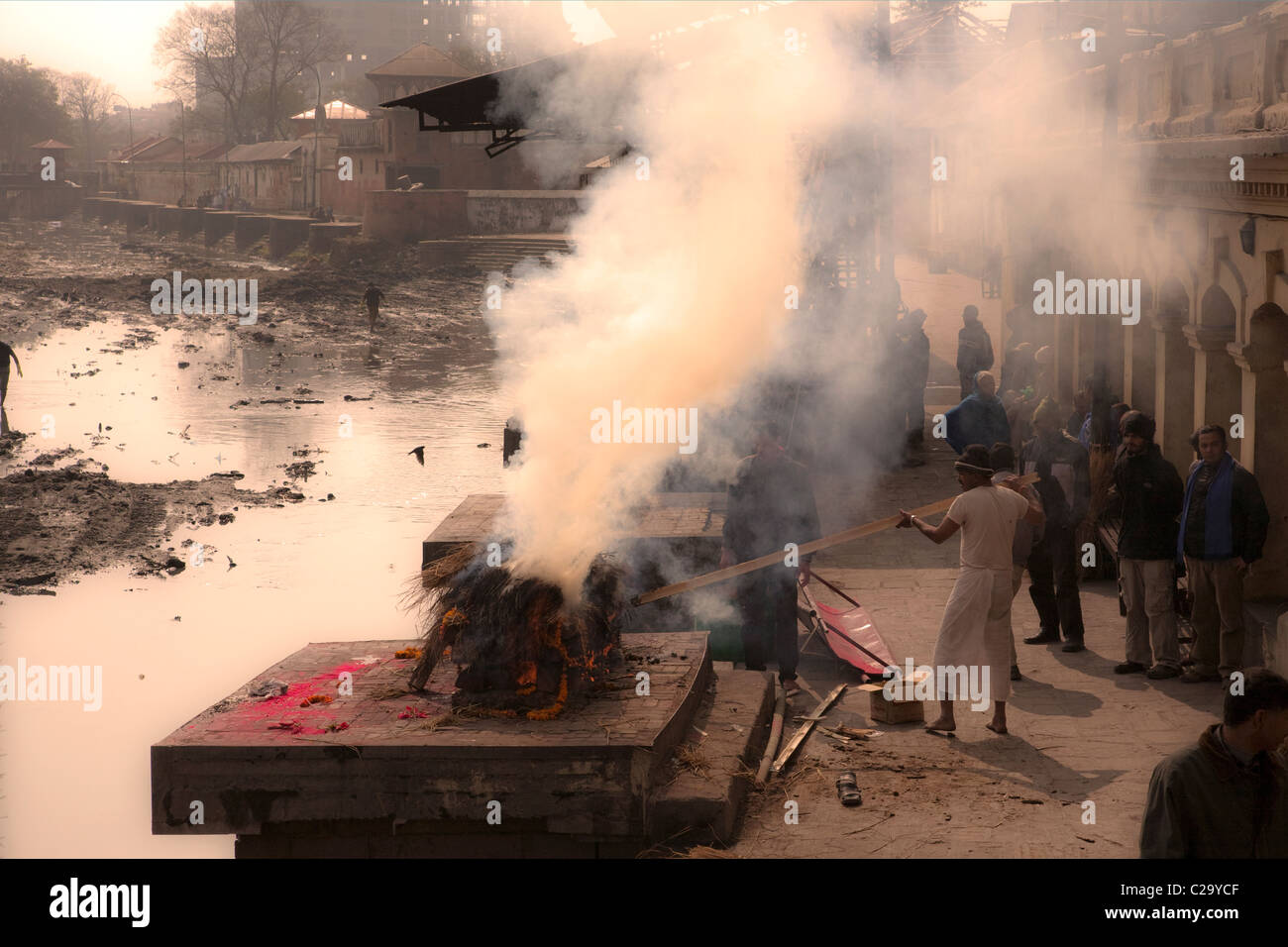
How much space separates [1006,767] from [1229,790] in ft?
11.6

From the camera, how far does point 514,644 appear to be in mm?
7520

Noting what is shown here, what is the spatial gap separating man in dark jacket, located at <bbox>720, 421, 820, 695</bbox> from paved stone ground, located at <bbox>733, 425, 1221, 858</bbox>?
48 centimetres

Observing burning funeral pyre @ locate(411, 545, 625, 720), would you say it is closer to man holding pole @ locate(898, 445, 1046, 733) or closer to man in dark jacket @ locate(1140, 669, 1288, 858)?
man holding pole @ locate(898, 445, 1046, 733)

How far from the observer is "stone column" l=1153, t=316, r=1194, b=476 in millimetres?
12797

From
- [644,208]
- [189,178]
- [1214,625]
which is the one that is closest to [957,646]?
[1214,625]

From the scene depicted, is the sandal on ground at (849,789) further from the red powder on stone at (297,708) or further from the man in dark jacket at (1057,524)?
the man in dark jacket at (1057,524)

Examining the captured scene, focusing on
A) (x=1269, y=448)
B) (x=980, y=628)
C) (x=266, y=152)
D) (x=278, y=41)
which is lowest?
(x=980, y=628)

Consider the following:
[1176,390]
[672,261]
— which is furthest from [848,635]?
[1176,390]

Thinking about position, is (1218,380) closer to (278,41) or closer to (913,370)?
(913,370)

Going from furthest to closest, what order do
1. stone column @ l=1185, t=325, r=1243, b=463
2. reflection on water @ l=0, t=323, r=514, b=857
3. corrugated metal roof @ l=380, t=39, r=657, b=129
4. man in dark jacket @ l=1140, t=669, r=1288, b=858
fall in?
corrugated metal roof @ l=380, t=39, r=657, b=129 → stone column @ l=1185, t=325, r=1243, b=463 → reflection on water @ l=0, t=323, r=514, b=857 → man in dark jacket @ l=1140, t=669, r=1288, b=858

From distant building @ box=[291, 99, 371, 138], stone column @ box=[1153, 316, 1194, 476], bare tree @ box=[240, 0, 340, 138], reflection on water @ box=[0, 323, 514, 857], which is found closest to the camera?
reflection on water @ box=[0, 323, 514, 857]

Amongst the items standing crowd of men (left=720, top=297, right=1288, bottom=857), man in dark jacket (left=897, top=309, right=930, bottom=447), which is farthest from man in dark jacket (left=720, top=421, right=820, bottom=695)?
man in dark jacket (left=897, top=309, right=930, bottom=447)

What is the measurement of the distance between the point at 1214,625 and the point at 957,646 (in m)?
2.21

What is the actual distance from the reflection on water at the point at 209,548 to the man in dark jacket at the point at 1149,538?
19.7ft
